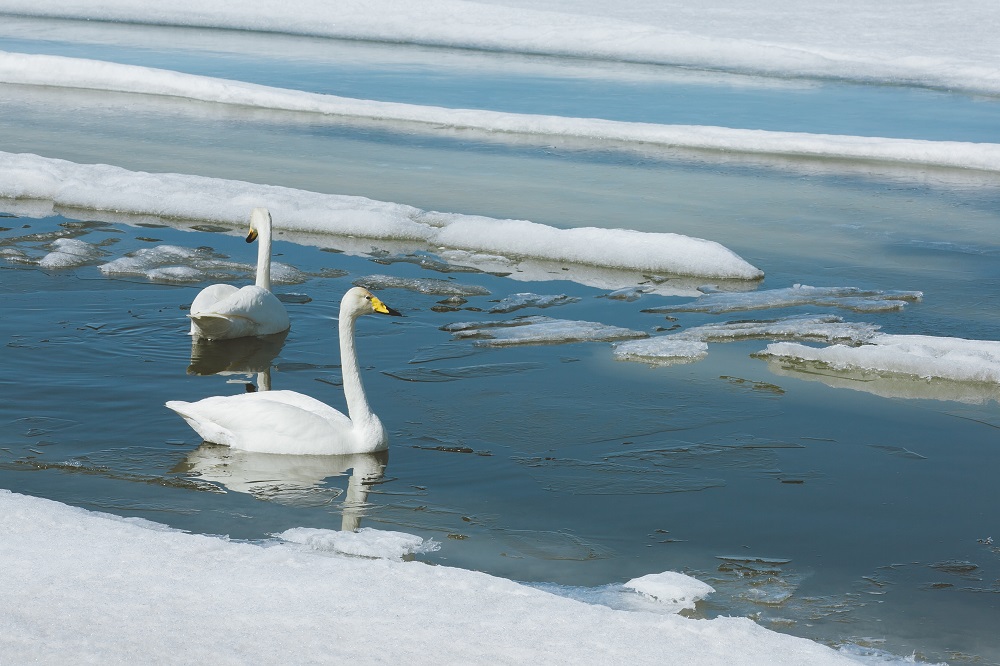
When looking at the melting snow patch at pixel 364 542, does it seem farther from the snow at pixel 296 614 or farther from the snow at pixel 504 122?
the snow at pixel 504 122

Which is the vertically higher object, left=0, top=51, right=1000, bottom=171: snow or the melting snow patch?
left=0, top=51, right=1000, bottom=171: snow

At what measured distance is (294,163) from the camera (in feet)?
40.9

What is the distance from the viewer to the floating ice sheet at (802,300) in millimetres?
8148

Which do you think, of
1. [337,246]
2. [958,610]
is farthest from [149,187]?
[958,610]

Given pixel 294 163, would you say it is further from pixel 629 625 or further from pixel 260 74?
pixel 629 625

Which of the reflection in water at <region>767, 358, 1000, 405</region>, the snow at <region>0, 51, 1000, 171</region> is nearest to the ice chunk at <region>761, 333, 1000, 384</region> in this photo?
the reflection in water at <region>767, 358, 1000, 405</region>

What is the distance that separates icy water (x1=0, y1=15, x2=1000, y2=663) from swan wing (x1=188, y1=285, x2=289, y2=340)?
6.1 inches

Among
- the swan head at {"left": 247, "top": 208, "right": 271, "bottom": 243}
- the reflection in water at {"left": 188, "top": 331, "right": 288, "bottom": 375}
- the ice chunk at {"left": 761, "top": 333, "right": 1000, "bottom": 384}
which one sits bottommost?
the reflection in water at {"left": 188, "top": 331, "right": 288, "bottom": 375}

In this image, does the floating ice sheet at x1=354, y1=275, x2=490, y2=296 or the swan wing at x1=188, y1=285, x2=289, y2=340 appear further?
the floating ice sheet at x1=354, y1=275, x2=490, y2=296

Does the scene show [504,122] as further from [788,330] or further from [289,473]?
[289,473]

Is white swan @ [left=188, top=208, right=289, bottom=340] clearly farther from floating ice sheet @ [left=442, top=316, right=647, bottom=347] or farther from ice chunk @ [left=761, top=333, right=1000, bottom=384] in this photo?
ice chunk @ [left=761, top=333, right=1000, bottom=384]

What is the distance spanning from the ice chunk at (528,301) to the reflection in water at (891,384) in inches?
64.2

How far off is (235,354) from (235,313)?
27cm

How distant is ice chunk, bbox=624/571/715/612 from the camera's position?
4273mm
